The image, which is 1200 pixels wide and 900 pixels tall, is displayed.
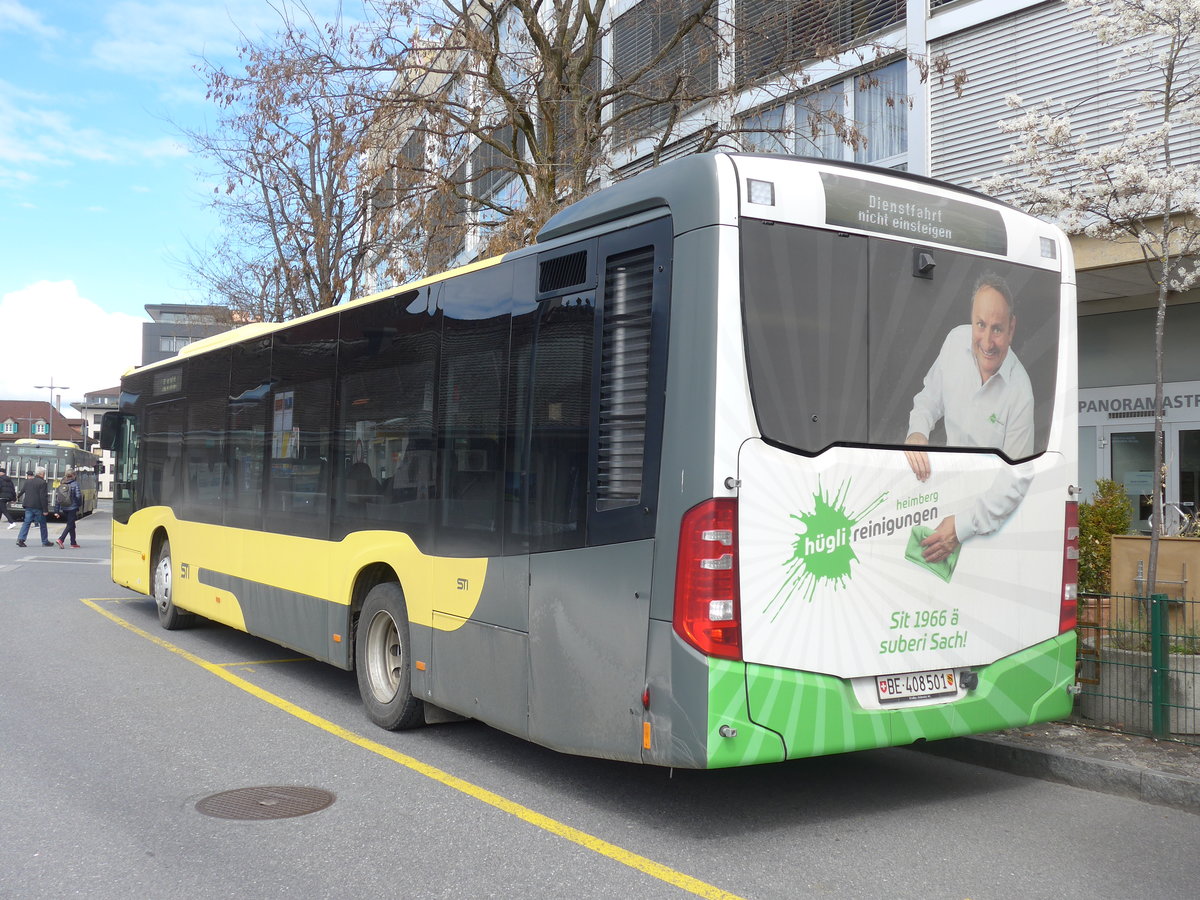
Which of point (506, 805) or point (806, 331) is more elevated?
point (806, 331)

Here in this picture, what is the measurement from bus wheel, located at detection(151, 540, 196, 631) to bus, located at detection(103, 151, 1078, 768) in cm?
605

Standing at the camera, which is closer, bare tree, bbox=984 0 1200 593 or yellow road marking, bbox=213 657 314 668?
bare tree, bbox=984 0 1200 593

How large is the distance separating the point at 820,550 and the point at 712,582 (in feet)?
1.94

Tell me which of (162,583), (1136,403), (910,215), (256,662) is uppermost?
(910,215)

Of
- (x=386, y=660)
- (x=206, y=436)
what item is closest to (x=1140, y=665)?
(x=386, y=660)

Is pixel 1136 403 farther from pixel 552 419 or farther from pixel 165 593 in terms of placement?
pixel 165 593

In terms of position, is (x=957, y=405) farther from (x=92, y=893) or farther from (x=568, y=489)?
(x=92, y=893)

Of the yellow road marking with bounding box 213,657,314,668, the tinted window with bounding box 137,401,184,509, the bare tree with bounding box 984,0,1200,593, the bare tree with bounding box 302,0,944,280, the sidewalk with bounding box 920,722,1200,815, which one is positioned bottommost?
the yellow road marking with bounding box 213,657,314,668

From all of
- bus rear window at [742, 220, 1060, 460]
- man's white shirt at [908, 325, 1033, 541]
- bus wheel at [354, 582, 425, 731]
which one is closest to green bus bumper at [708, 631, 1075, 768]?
man's white shirt at [908, 325, 1033, 541]

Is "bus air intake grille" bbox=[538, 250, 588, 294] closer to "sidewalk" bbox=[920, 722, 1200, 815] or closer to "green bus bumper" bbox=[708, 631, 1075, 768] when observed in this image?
"green bus bumper" bbox=[708, 631, 1075, 768]

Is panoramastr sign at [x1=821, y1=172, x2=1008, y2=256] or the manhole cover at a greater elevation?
panoramastr sign at [x1=821, y1=172, x2=1008, y2=256]

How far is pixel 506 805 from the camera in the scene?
576 centimetres

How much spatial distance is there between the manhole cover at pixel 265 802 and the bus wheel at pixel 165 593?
688cm

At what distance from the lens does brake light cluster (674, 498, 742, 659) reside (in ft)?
16.0
